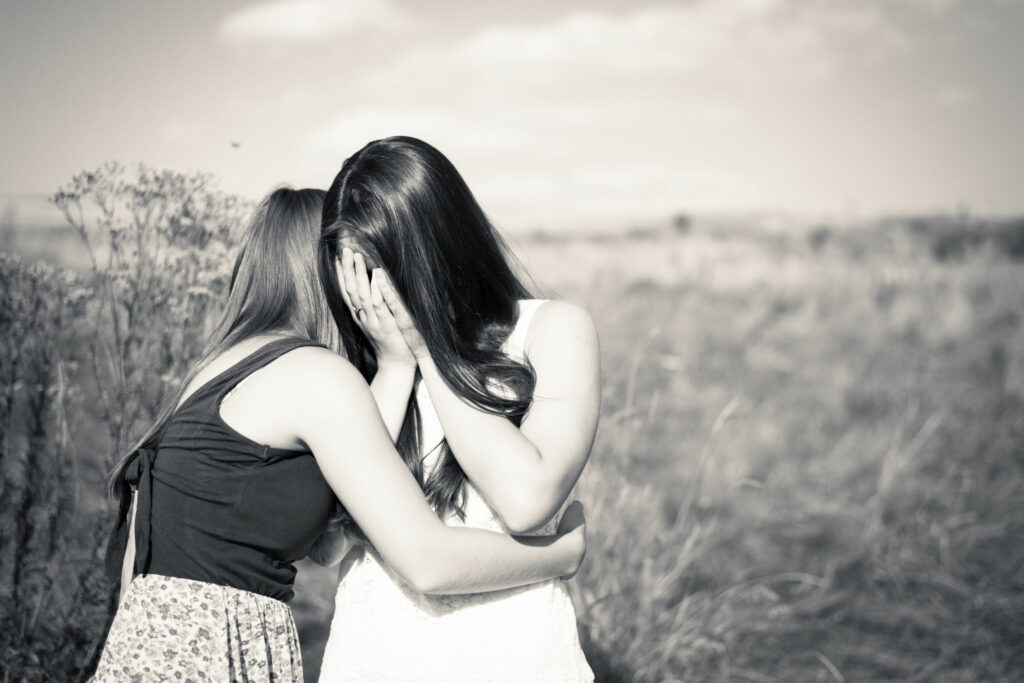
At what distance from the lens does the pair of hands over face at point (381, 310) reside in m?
1.70

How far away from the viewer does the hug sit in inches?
Answer: 59.4

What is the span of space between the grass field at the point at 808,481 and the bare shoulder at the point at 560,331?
0.87 metres

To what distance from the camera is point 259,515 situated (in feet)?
5.15

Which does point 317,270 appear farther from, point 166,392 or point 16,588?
point 16,588

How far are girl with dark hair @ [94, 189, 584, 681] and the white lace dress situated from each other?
8 centimetres

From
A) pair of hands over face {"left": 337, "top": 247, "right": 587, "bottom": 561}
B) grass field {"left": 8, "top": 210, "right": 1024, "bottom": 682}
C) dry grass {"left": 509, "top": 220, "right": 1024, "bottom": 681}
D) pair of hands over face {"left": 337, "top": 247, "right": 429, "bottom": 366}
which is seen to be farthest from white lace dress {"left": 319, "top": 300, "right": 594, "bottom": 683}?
dry grass {"left": 509, "top": 220, "right": 1024, "bottom": 681}

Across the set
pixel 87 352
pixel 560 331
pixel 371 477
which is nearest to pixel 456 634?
pixel 371 477

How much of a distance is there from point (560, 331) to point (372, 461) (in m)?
0.52

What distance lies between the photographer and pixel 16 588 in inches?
87.5

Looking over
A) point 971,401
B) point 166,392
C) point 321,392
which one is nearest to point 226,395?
point 321,392

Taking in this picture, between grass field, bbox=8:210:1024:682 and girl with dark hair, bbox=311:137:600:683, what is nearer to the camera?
girl with dark hair, bbox=311:137:600:683

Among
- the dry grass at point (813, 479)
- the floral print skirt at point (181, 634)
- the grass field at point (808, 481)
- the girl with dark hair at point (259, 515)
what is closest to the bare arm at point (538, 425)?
the girl with dark hair at point (259, 515)

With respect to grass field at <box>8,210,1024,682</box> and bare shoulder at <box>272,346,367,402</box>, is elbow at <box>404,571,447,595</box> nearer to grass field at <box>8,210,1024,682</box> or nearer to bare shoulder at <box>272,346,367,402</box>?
bare shoulder at <box>272,346,367,402</box>

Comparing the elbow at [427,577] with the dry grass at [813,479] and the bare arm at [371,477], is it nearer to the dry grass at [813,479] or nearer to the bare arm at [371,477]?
the bare arm at [371,477]
